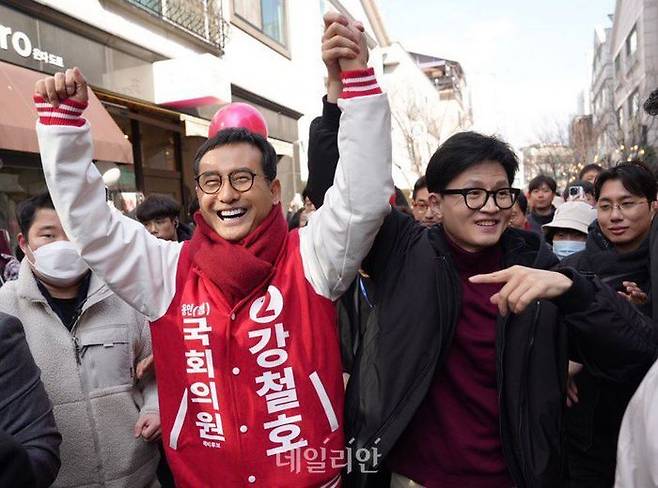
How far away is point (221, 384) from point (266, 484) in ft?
1.03

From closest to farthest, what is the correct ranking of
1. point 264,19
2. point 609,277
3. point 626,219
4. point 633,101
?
point 609,277
point 626,219
point 264,19
point 633,101

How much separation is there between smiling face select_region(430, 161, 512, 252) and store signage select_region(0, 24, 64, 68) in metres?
6.35

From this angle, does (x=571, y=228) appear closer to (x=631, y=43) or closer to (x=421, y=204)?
(x=421, y=204)

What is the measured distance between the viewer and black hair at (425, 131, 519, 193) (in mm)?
1821

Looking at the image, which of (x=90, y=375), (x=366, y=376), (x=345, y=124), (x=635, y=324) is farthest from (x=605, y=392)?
(x=90, y=375)

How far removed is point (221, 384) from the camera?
164cm

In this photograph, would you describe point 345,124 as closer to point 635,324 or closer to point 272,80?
point 635,324

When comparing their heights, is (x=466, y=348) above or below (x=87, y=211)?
below

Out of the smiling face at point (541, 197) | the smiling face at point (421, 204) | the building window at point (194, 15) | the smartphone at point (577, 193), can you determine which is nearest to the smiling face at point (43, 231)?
the smiling face at point (421, 204)

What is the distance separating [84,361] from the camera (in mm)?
2057

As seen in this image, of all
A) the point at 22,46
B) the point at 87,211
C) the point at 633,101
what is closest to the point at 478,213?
the point at 87,211

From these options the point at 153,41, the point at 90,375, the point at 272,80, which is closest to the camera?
the point at 90,375

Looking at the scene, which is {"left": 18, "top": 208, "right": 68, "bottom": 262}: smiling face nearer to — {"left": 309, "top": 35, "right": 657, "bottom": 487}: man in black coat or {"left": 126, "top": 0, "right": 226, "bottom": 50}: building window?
{"left": 309, "top": 35, "right": 657, "bottom": 487}: man in black coat

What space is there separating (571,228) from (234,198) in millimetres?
2943
